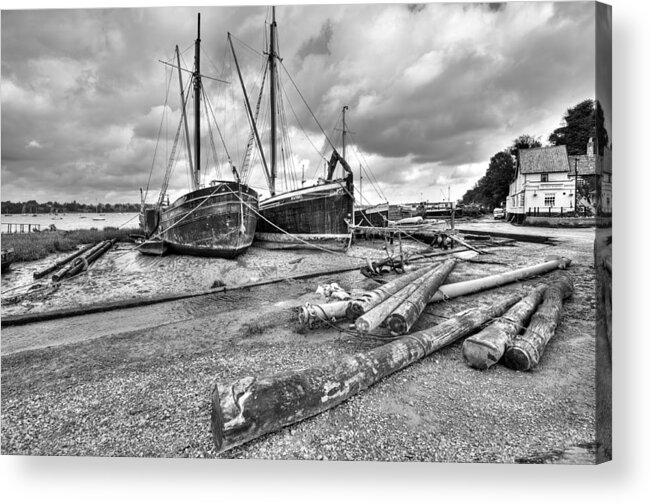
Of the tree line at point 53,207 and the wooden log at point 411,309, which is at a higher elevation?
the tree line at point 53,207

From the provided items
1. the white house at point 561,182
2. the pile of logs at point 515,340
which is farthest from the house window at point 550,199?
the pile of logs at point 515,340

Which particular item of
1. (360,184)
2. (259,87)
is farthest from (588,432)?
(259,87)

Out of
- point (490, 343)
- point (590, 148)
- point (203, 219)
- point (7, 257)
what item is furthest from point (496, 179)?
point (7, 257)

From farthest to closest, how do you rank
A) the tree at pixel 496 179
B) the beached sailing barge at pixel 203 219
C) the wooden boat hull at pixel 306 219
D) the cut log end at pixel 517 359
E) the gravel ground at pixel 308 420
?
1. the wooden boat hull at pixel 306 219
2. the beached sailing barge at pixel 203 219
3. the tree at pixel 496 179
4. the cut log end at pixel 517 359
5. the gravel ground at pixel 308 420

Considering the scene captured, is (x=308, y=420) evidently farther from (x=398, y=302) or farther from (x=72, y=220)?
(x=72, y=220)

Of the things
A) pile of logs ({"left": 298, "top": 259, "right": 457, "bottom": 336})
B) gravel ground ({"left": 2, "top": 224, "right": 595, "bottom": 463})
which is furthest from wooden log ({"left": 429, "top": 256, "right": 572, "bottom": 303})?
gravel ground ({"left": 2, "top": 224, "right": 595, "bottom": 463})

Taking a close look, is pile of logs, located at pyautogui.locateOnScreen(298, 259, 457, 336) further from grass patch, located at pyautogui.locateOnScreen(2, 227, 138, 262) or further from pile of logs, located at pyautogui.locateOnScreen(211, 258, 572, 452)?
grass patch, located at pyautogui.locateOnScreen(2, 227, 138, 262)

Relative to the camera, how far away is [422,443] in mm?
1895

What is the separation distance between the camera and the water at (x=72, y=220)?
3.01 metres

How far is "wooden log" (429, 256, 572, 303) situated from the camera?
12.0ft

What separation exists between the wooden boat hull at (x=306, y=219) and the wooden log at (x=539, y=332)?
297 centimetres

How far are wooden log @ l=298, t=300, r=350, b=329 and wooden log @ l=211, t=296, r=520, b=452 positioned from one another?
Result: 84 centimetres

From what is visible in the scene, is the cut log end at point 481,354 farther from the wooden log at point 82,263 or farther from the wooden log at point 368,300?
the wooden log at point 82,263

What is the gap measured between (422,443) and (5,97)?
4.85m
